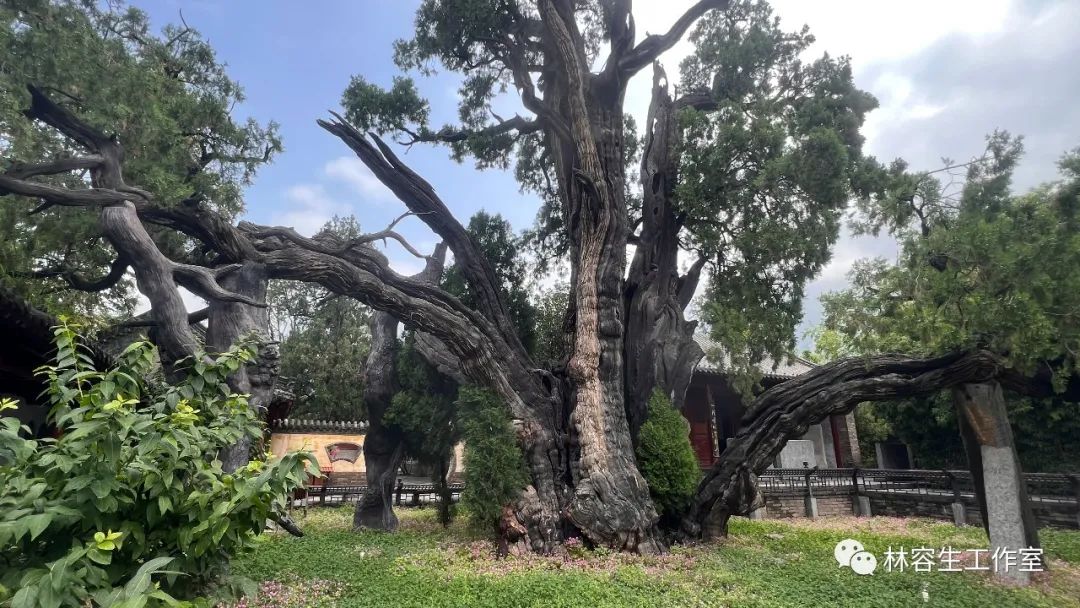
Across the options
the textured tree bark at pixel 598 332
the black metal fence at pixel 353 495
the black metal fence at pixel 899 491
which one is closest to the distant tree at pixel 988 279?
the textured tree bark at pixel 598 332

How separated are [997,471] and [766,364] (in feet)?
36.0

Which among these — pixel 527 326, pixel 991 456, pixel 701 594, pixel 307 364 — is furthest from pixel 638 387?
pixel 307 364

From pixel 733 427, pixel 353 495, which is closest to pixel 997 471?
pixel 733 427

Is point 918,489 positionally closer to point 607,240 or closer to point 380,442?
point 607,240

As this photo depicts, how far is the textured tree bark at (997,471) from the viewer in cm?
702

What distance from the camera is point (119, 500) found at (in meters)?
2.05

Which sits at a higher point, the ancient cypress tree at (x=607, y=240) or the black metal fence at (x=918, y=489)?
the ancient cypress tree at (x=607, y=240)

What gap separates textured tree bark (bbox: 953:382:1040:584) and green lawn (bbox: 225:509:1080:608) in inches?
20.3

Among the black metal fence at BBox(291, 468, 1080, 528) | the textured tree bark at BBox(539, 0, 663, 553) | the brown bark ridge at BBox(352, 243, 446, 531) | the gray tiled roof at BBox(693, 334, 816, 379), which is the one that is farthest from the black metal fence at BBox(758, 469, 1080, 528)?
the brown bark ridge at BBox(352, 243, 446, 531)

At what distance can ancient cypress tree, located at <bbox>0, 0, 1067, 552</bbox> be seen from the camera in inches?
291

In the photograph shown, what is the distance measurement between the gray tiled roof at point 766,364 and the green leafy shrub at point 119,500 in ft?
24.1

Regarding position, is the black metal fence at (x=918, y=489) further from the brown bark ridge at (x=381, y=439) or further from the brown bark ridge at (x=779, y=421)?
the brown bark ridge at (x=381, y=439)

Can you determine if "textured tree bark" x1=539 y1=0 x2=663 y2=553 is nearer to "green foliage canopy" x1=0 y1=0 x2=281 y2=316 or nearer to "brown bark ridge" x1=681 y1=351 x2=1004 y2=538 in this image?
"brown bark ridge" x1=681 y1=351 x2=1004 y2=538

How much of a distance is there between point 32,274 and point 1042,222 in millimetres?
11850
